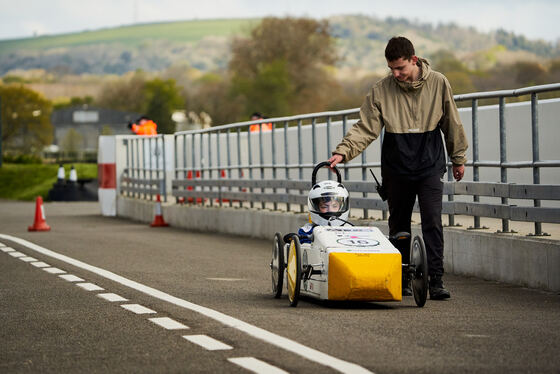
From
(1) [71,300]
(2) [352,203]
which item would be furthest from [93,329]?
(2) [352,203]

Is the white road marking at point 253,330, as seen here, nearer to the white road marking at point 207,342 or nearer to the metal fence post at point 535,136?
the white road marking at point 207,342

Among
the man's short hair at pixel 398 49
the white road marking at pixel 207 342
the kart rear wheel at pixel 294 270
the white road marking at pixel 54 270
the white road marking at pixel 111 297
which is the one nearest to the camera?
the white road marking at pixel 207 342

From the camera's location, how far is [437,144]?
1034 cm

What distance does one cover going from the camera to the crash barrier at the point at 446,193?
1165 cm

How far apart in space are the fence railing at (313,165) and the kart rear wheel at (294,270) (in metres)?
2.62

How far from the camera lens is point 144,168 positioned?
30750 millimetres

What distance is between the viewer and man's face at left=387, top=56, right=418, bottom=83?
10039mm

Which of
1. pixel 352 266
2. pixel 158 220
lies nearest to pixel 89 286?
pixel 352 266

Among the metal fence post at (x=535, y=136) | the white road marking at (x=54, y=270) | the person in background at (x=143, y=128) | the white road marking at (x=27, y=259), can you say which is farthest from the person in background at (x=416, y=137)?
the person in background at (x=143, y=128)

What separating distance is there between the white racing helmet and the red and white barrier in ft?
75.7

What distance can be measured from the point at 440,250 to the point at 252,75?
419 feet

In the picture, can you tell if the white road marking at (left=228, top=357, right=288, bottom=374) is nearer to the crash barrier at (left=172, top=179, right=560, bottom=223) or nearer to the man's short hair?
the man's short hair

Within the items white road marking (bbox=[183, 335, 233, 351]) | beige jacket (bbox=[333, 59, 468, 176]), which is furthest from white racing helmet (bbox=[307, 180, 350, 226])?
white road marking (bbox=[183, 335, 233, 351])

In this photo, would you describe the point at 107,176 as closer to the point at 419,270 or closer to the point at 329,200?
the point at 329,200
